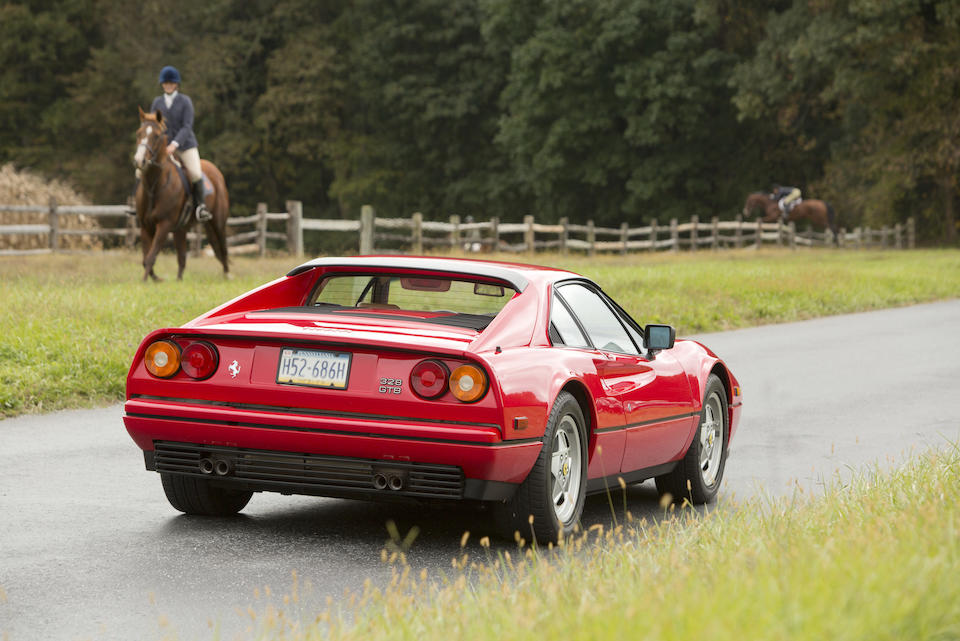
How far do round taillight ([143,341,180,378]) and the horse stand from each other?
5227 cm

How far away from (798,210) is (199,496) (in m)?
54.9

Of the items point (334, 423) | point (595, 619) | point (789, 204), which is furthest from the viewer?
point (789, 204)

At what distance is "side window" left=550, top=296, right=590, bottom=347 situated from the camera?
760 centimetres

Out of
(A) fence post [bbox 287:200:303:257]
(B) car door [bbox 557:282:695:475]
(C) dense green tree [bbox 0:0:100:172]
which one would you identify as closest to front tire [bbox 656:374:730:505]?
(B) car door [bbox 557:282:695:475]

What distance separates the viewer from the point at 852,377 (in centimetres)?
1523

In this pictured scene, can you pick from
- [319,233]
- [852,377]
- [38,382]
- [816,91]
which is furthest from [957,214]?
[38,382]

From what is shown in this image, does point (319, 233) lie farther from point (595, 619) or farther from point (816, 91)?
point (595, 619)

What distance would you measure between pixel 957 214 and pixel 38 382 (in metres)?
58.9

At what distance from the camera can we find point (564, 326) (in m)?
7.71

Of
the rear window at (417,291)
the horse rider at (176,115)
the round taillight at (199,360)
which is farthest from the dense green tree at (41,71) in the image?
the round taillight at (199,360)

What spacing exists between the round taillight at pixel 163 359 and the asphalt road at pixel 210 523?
767mm

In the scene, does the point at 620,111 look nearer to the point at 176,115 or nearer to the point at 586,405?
the point at 176,115

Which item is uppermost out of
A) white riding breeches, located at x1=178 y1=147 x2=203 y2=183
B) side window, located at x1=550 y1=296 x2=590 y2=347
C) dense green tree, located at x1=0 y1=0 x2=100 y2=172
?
dense green tree, located at x1=0 y1=0 x2=100 y2=172

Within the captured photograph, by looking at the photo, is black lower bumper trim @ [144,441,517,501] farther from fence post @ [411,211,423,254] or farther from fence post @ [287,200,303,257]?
fence post @ [411,211,423,254]
